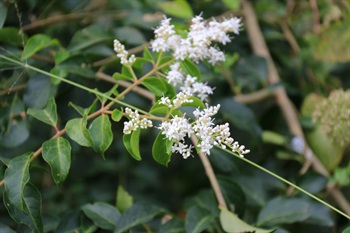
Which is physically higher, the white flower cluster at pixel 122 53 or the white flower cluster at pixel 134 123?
the white flower cluster at pixel 122 53

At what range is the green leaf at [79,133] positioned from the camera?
0.79 m

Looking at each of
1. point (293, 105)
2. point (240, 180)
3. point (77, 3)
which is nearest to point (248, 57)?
point (293, 105)

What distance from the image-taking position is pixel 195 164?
156cm

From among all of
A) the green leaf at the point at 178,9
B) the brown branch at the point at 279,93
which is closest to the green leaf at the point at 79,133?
the green leaf at the point at 178,9

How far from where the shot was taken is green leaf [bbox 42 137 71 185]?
2.56ft

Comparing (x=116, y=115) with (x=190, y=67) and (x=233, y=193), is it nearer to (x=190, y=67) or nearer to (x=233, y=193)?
(x=190, y=67)

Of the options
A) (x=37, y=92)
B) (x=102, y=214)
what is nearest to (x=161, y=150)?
(x=102, y=214)

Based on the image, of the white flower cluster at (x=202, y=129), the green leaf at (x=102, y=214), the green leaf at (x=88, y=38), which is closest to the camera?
the white flower cluster at (x=202, y=129)

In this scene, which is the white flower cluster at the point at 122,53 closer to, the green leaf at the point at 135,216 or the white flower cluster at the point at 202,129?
the white flower cluster at the point at 202,129

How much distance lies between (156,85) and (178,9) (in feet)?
1.38

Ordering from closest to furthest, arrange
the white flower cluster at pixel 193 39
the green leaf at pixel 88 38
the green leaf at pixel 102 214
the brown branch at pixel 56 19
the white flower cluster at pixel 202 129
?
the white flower cluster at pixel 202 129 < the white flower cluster at pixel 193 39 < the green leaf at pixel 102 214 < the green leaf at pixel 88 38 < the brown branch at pixel 56 19

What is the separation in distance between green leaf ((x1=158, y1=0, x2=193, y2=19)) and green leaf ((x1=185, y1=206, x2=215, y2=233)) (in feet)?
1.53

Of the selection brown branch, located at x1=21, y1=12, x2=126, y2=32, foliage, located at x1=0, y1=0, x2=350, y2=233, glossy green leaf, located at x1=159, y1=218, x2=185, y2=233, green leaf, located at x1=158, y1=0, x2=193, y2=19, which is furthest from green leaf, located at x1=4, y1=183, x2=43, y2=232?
green leaf, located at x1=158, y1=0, x2=193, y2=19

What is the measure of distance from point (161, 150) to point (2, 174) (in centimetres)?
26
